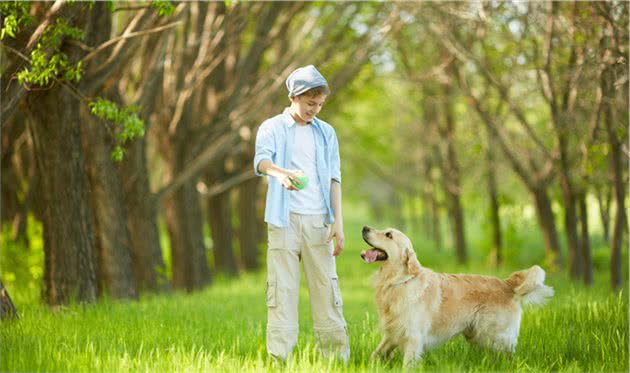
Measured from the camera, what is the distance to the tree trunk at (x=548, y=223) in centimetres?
1594

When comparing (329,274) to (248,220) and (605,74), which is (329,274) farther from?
(248,220)

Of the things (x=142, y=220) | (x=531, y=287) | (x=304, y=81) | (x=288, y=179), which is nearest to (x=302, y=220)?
(x=288, y=179)

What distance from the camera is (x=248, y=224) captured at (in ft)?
66.1

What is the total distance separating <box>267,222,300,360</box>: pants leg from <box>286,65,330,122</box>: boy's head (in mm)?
863

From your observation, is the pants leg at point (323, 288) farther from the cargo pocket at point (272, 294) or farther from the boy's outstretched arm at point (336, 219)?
the cargo pocket at point (272, 294)

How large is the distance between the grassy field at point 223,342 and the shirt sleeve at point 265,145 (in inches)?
56.9

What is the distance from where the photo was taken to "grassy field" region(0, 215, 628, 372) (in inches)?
230

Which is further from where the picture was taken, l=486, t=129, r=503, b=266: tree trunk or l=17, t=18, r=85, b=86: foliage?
l=486, t=129, r=503, b=266: tree trunk

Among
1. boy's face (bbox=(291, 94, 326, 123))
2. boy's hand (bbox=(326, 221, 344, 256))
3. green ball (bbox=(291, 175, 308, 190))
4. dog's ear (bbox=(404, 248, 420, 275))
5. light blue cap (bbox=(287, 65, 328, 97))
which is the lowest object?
dog's ear (bbox=(404, 248, 420, 275))

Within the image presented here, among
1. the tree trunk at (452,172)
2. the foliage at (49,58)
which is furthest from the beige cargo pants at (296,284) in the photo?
the tree trunk at (452,172)

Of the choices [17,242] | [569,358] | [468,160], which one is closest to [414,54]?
[468,160]

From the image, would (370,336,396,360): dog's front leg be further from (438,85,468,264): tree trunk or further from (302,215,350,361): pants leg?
(438,85,468,264): tree trunk

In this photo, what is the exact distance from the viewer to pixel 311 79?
5.84 m

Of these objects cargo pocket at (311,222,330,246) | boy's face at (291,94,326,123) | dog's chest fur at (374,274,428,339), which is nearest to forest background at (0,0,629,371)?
dog's chest fur at (374,274,428,339)
